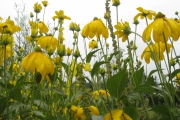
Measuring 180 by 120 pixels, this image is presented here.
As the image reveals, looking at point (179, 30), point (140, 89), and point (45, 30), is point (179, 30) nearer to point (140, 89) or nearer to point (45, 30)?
point (140, 89)

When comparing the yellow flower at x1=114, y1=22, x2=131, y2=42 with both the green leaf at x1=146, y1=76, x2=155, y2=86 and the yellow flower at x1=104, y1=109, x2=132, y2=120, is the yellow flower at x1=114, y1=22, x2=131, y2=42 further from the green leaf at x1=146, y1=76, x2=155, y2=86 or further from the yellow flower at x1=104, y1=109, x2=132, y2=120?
the yellow flower at x1=104, y1=109, x2=132, y2=120

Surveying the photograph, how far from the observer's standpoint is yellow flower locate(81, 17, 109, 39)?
1.50 meters

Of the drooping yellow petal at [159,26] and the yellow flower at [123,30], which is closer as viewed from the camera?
the drooping yellow petal at [159,26]

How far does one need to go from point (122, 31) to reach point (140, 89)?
0.44m

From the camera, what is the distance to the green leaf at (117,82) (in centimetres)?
111

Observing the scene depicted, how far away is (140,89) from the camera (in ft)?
3.58

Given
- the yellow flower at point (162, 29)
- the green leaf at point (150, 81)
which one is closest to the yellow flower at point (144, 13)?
the yellow flower at point (162, 29)

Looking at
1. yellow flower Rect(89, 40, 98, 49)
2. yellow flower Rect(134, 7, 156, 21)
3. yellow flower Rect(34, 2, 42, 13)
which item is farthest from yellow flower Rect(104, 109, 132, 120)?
yellow flower Rect(34, 2, 42, 13)

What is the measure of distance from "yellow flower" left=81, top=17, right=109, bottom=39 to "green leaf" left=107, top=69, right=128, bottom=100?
1.31 feet

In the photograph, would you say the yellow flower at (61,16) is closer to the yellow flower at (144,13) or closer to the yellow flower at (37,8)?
the yellow flower at (37,8)

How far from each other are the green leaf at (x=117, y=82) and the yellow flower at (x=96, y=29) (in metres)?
0.40

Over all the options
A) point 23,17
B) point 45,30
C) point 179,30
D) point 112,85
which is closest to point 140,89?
point 112,85

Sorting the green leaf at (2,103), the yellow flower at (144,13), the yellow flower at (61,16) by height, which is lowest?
the green leaf at (2,103)

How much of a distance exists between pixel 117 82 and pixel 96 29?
18.3 inches
